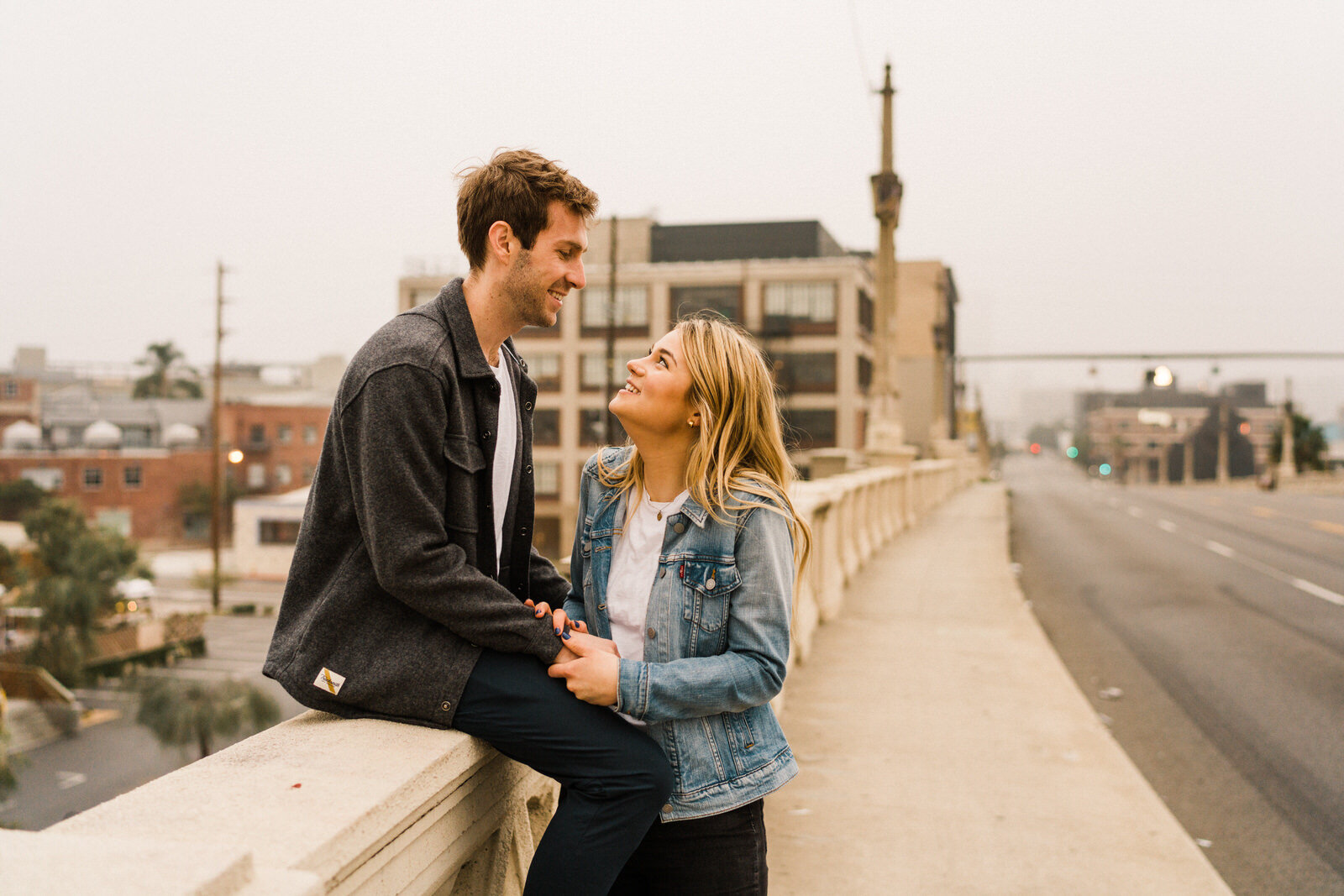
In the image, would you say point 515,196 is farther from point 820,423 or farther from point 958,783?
point 820,423

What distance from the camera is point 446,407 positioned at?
1872mm

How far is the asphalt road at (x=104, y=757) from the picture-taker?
1959cm

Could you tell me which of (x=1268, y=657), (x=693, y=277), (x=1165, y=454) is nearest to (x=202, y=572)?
(x=693, y=277)

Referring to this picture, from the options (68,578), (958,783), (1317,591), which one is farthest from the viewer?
(68,578)

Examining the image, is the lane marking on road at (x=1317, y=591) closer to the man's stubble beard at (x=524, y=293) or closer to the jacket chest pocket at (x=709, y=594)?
the jacket chest pocket at (x=709, y=594)

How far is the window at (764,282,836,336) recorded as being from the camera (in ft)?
160

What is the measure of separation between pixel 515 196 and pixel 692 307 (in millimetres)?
48674

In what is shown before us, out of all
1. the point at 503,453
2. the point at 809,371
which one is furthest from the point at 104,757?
the point at 809,371

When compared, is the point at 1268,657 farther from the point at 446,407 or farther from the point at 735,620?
the point at 446,407

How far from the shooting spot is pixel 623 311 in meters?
51.0

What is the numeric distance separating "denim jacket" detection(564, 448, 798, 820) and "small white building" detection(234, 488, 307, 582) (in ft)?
159

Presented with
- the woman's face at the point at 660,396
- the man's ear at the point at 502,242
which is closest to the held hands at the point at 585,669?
the woman's face at the point at 660,396

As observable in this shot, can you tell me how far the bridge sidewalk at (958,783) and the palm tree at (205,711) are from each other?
809 inches

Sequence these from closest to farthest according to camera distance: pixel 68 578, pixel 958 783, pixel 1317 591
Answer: pixel 958 783
pixel 1317 591
pixel 68 578
